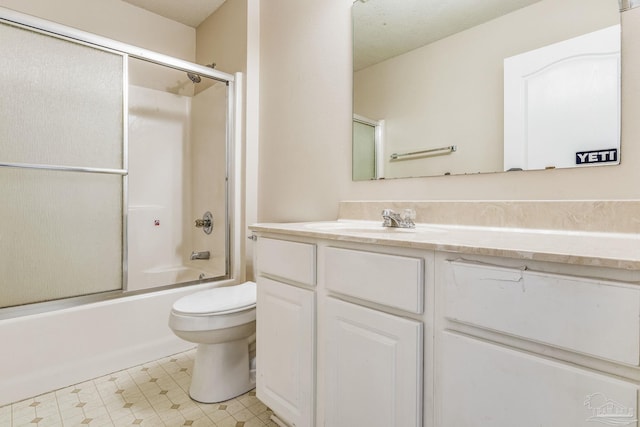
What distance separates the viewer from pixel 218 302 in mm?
1509

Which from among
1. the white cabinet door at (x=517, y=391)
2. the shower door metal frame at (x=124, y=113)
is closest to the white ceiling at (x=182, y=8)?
the shower door metal frame at (x=124, y=113)

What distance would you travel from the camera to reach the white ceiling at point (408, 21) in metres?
1.21

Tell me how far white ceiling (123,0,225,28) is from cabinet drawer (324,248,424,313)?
2.39 m

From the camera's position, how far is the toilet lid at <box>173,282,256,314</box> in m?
1.41

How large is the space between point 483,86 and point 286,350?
47.5 inches

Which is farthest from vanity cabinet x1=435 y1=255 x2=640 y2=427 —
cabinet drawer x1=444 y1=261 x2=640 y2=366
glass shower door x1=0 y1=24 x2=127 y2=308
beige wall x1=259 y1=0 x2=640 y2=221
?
glass shower door x1=0 y1=24 x2=127 y2=308

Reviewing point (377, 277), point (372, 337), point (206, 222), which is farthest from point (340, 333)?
point (206, 222)

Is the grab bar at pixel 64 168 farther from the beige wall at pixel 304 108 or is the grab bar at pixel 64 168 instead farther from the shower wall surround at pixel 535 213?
the shower wall surround at pixel 535 213

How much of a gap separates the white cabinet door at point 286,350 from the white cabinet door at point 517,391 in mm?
455

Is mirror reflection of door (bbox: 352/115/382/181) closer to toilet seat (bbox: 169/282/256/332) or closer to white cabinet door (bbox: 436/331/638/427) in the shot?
toilet seat (bbox: 169/282/256/332)

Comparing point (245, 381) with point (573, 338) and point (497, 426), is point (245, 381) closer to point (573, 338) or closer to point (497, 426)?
point (497, 426)

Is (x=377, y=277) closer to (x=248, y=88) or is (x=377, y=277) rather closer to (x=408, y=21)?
(x=408, y=21)

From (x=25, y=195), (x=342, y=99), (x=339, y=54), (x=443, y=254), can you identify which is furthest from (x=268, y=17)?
(x=443, y=254)

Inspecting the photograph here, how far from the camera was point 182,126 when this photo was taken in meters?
2.75
